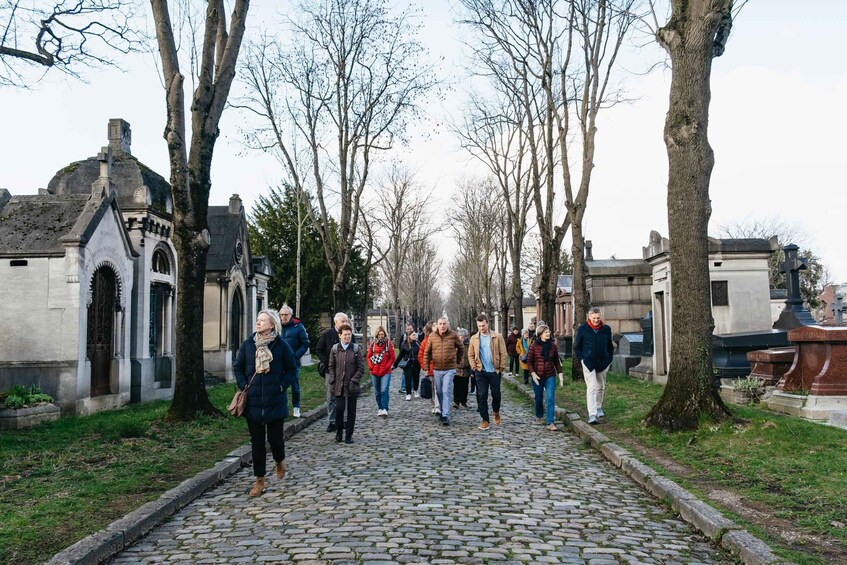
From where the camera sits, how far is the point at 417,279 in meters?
57.5

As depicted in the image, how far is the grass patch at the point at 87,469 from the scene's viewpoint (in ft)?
17.9

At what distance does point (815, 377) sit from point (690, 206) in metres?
3.69

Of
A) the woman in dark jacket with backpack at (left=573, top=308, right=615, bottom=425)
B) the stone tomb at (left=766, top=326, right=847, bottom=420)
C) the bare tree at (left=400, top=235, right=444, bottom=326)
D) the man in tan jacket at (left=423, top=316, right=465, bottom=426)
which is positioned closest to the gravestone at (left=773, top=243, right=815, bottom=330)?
the stone tomb at (left=766, top=326, right=847, bottom=420)

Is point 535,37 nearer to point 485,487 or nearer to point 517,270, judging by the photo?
point 517,270

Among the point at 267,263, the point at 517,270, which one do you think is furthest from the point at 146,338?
the point at 517,270

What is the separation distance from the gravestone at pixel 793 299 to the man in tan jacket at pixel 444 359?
896cm

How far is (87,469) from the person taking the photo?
7984 millimetres

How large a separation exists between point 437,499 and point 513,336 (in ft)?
60.4

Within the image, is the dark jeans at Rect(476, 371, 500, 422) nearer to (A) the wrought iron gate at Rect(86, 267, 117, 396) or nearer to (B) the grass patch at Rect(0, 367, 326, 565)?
(B) the grass patch at Rect(0, 367, 326, 565)

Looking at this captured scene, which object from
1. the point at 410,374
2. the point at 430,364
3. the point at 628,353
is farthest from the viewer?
the point at 628,353

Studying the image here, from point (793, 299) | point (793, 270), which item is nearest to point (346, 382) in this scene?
point (793, 299)

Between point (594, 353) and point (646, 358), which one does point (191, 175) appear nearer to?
point (594, 353)

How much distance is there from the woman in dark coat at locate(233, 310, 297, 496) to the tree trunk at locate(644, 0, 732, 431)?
5.45m

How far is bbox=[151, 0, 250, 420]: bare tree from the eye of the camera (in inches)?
465
